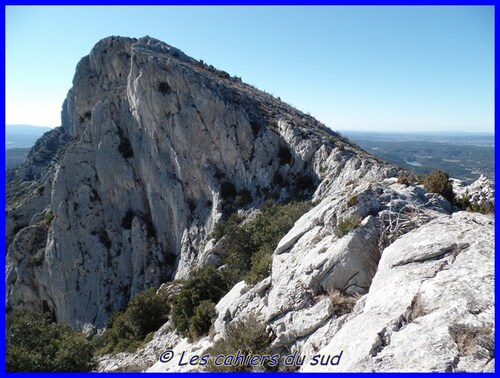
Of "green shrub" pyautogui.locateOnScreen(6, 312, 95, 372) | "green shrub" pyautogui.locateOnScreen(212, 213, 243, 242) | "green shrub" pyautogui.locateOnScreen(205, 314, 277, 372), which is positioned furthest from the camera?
"green shrub" pyautogui.locateOnScreen(212, 213, 243, 242)

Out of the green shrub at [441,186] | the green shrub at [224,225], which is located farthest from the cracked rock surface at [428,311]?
the green shrub at [224,225]

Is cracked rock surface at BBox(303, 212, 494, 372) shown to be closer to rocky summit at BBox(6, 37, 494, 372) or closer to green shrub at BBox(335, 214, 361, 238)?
rocky summit at BBox(6, 37, 494, 372)

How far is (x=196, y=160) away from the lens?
32.3 metres

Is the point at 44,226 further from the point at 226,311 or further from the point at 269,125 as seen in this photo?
the point at 226,311

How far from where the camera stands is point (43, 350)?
11922 mm

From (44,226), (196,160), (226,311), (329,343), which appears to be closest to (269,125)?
(196,160)

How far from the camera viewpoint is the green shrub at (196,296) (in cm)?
1349

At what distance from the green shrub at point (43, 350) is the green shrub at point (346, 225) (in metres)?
9.78

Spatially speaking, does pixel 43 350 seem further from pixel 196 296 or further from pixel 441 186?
pixel 441 186

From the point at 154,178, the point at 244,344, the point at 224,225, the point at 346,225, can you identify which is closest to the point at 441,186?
the point at 346,225

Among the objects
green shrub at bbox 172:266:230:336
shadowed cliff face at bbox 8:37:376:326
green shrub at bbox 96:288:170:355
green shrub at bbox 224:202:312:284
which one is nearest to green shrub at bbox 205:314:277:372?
green shrub at bbox 172:266:230:336

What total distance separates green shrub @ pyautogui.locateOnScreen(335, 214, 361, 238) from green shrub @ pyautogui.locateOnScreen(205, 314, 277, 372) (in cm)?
363

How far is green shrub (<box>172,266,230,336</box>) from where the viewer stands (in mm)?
13491

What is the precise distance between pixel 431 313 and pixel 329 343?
2176 mm
